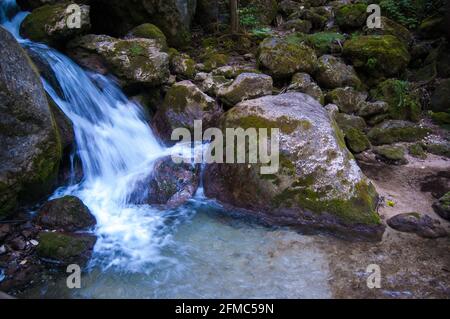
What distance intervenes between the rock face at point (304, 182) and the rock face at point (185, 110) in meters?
1.43

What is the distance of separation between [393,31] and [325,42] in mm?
1993

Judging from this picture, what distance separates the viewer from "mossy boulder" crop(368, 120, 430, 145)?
7484 millimetres

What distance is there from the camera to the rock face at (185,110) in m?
7.21

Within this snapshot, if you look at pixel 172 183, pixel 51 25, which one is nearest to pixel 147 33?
pixel 51 25

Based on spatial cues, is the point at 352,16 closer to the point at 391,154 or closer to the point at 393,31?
the point at 393,31

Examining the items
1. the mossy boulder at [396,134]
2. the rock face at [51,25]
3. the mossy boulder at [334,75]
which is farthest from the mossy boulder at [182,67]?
the mossy boulder at [396,134]

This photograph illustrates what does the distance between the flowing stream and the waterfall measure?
0.05ft

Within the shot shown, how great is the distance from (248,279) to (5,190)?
3.34 meters

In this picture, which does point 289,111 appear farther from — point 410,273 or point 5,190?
point 5,190

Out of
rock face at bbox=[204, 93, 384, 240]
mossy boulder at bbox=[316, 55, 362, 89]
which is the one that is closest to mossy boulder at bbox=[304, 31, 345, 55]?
mossy boulder at bbox=[316, 55, 362, 89]

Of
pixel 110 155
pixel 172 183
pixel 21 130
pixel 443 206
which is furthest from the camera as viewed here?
pixel 110 155

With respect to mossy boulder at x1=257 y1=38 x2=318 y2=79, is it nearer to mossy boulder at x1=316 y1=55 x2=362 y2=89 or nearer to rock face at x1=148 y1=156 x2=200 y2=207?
mossy boulder at x1=316 y1=55 x2=362 y2=89

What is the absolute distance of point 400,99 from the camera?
823 cm

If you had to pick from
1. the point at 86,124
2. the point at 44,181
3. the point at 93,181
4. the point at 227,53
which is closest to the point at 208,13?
the point at 227,53
